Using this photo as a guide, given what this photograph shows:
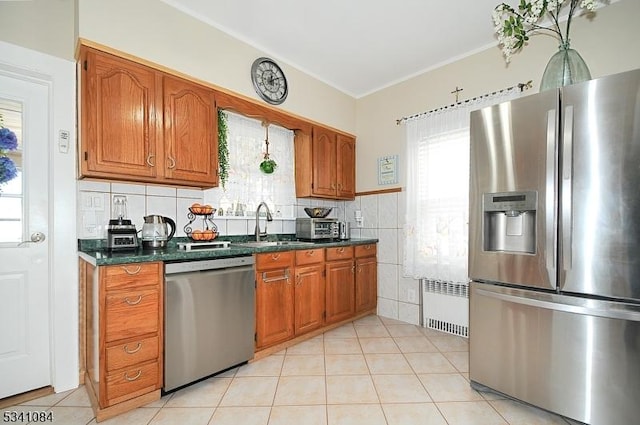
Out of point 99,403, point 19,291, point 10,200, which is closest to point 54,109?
point 10,200

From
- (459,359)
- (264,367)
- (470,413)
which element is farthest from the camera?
(459,359)

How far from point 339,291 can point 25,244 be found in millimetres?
2494

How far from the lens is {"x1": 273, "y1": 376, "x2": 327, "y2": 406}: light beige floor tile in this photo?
1.82 meters

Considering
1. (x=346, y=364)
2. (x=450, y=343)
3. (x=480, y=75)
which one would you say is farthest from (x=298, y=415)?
(x=480, y=75)

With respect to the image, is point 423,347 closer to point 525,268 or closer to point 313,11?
point 525,268

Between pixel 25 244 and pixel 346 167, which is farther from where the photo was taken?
pixel 346 167

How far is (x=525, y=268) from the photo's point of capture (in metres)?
1.72

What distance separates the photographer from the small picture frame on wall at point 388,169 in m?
3.40

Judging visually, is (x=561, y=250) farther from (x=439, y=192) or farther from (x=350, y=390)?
(x=350, y=390)

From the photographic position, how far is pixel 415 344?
2678 millimetres

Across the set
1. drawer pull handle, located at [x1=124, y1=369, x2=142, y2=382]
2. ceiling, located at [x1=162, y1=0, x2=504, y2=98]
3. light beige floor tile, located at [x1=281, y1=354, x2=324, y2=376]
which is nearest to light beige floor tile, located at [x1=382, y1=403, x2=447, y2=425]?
light beige floor tile, located at [x1=281, y1=354, x2=324, y2=376]

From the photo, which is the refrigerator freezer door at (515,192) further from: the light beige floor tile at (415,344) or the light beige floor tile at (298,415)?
the light beige floor tile at (298,415)

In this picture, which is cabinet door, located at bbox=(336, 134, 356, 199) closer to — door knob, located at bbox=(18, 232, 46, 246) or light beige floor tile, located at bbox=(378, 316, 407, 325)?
light beige floor tile, located at bbox=(378, 316, 407, 325)

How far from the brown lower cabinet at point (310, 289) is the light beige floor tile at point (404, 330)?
410 mm
